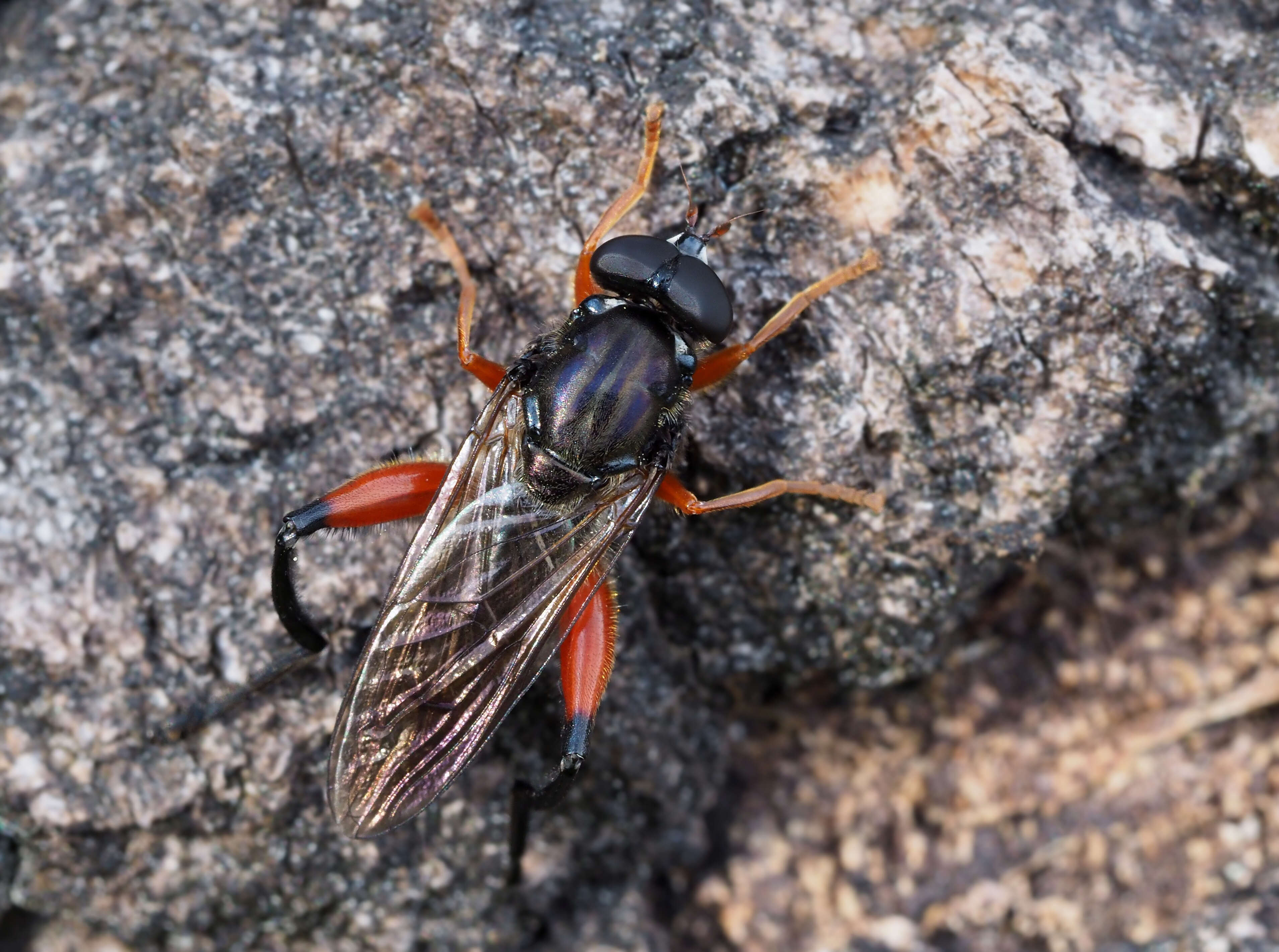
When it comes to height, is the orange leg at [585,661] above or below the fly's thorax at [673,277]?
below

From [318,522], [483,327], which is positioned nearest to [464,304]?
[483,327]

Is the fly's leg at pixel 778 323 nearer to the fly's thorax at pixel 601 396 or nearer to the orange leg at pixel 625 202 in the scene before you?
the fly's thorax at pixel 601 396

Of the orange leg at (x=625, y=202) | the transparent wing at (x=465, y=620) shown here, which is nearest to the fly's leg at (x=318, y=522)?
the transparent wing at (x=465, y=620)

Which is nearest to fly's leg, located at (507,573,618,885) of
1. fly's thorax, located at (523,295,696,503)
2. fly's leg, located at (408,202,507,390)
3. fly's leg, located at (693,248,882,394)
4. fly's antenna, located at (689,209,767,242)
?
fly's thorax, located at (523,295,696,503)

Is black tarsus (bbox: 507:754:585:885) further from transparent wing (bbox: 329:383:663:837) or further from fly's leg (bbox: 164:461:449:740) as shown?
fly's leg (bbox: 164:461:449:740)

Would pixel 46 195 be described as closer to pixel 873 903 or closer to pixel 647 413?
pixel 647 413
